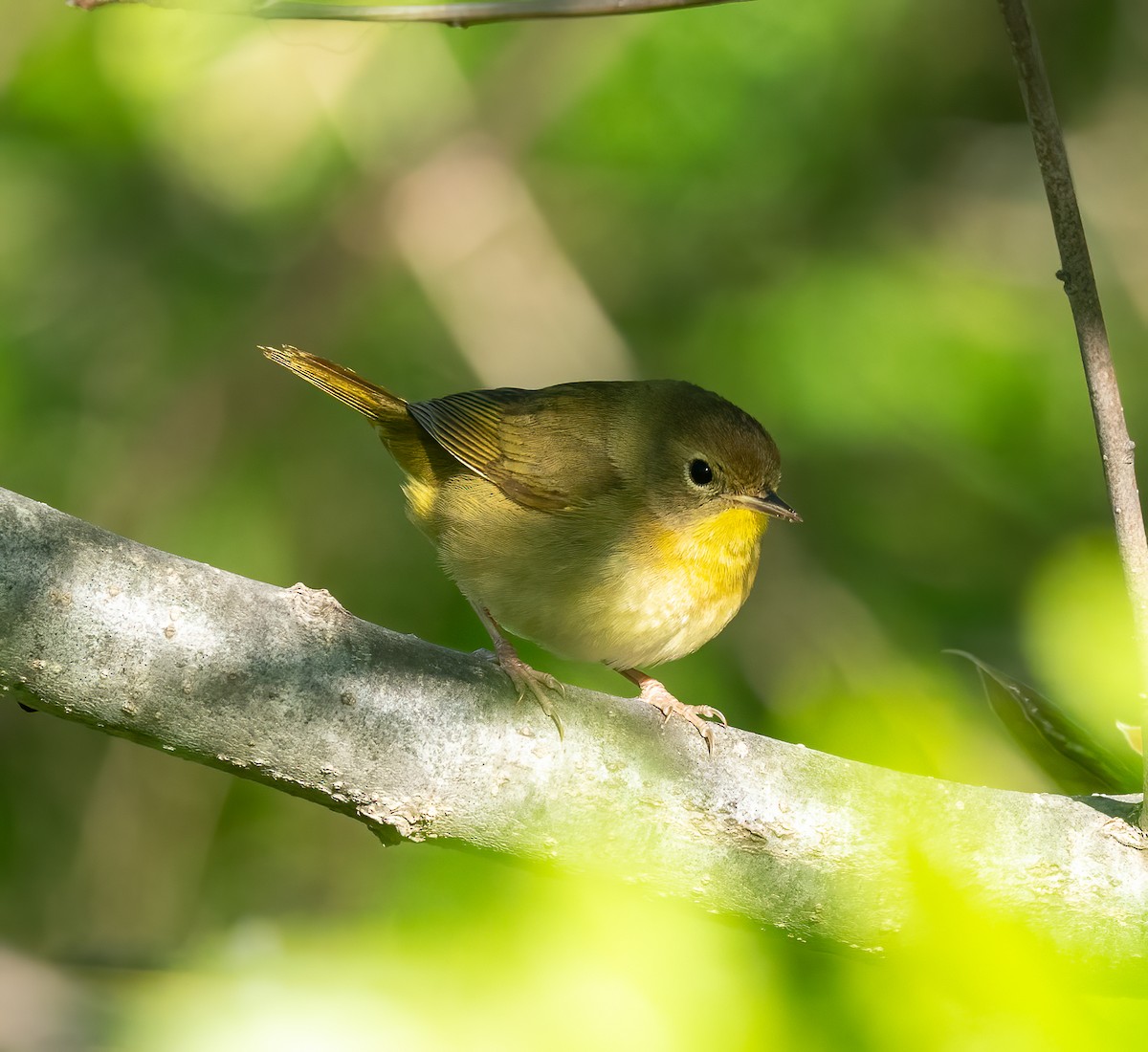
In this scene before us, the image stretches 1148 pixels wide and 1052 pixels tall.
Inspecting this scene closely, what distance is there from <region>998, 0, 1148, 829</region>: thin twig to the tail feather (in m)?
2.48

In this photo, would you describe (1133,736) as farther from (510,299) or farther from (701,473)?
(510,299)

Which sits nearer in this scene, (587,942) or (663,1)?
(587,942)

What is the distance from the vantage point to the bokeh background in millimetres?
4770

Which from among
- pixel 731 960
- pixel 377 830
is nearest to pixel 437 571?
pixel 377 830

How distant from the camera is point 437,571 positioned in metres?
5.07

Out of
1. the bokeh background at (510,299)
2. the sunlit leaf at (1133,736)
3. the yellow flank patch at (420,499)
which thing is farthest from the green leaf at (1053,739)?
the yellow flank patch at (420,499)

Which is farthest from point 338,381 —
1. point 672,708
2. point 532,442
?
point 672,708

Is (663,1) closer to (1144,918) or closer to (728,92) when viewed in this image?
(1144,918)

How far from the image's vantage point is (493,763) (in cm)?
216

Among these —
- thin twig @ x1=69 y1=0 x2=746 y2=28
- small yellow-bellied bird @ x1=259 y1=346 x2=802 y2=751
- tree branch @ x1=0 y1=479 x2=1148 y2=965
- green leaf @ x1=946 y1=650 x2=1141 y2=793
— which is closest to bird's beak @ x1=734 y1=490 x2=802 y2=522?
small yellow-bellied bird @ x1=259 y1=346 x2=802 y2=751

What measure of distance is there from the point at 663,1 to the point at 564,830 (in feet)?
4.67

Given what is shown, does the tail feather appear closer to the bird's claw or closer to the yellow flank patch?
the yellow flank patch

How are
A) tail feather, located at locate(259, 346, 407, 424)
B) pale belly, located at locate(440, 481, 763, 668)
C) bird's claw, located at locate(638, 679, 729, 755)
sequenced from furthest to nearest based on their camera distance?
tail feather, located at locate(259, 346, 407, 424) → pale belly, located at locate(440, 481, 763, 668) → bird's claw, located at locate(638, 679, 729, 755)

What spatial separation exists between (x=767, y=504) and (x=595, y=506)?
0.51 m
